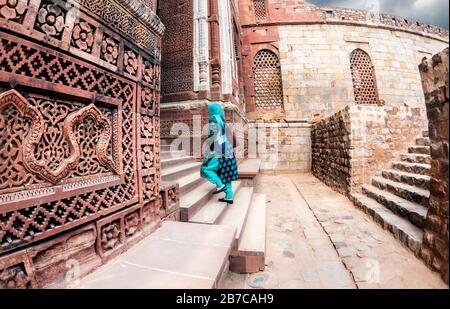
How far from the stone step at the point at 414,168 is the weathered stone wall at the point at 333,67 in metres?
6.28

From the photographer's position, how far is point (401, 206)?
2930mm

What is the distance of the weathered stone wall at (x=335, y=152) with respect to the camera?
4.86m

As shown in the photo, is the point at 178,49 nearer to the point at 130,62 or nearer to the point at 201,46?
the point at 201,46

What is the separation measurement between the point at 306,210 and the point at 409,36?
46.1 ft

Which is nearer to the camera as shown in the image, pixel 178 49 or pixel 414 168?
pixel 414 168

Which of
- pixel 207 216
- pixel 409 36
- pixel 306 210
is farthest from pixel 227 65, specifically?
pixel 409 36

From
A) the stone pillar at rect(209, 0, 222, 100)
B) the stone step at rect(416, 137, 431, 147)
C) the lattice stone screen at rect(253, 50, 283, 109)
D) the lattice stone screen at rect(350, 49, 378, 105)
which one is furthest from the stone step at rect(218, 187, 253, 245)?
the lattice stone screen at rect(350, 49, 378, 105)

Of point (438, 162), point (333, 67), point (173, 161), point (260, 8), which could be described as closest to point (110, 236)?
point (173, 161)

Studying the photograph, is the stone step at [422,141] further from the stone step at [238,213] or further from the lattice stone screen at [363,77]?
the lattice stone screen at [363,77]

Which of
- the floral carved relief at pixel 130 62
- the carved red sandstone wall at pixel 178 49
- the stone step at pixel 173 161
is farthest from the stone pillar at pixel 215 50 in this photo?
the floral carved relief at pixel 130 62

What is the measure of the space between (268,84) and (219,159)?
8.65m

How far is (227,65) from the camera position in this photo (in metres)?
6.30
